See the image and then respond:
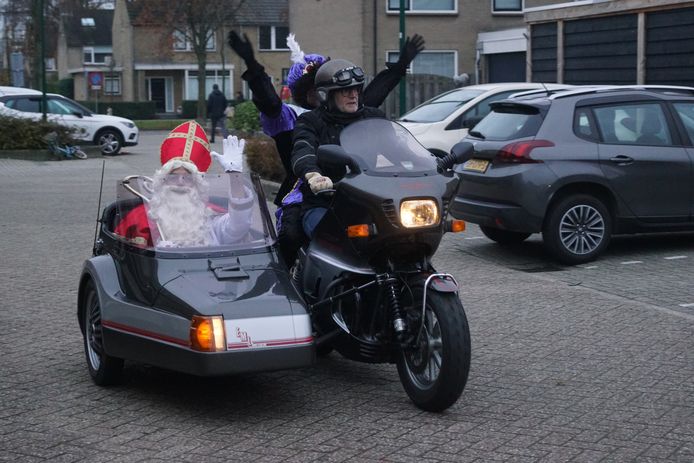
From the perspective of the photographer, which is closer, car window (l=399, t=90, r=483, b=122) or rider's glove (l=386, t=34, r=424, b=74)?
rider's glove (l=386, t=34, r=424, b=74)

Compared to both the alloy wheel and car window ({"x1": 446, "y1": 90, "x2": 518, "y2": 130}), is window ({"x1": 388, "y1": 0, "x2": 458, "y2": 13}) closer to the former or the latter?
car window ({"x1": 446, "y1": 90, "x2": 518, "y2": 130})

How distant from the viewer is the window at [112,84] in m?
77.4

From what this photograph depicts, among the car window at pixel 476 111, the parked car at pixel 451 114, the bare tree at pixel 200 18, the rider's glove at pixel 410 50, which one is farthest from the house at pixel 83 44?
the rider's glove at pixel 410 50

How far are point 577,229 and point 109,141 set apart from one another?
66.1 ft

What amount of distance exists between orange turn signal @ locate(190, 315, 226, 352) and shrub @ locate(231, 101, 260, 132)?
2352 centimetres

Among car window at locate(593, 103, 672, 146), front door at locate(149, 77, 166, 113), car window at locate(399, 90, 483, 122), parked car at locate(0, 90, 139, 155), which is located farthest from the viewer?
front door at locate(149, 77, 166, 113)

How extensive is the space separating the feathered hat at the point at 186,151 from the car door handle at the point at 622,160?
560cm

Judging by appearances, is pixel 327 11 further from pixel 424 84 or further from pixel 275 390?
pixel 275 390

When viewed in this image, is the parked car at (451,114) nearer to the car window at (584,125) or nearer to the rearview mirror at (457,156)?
the car window at (584,125)

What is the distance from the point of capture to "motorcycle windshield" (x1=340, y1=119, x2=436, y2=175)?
19.7 ft

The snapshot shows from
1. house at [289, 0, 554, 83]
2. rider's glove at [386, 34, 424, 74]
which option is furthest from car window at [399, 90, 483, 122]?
house at [289, 0, 554, 83]

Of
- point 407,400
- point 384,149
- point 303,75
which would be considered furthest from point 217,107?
point 407,400

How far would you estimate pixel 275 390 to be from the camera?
21.4 ft

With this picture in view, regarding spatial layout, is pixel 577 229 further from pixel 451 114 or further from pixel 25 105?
pixel 25 105
